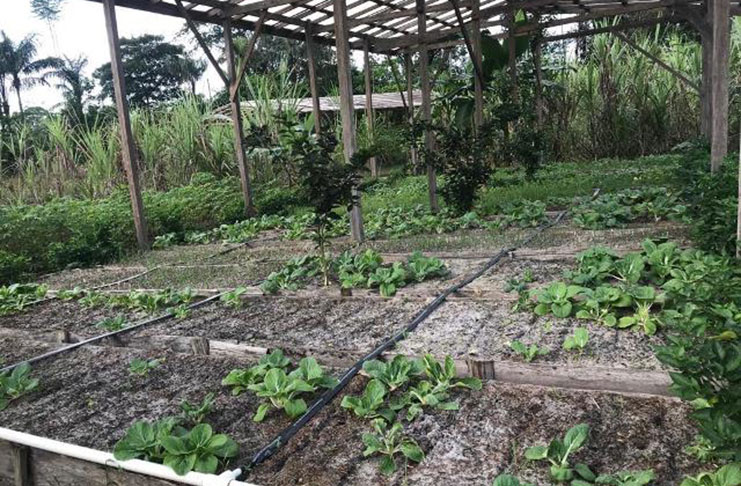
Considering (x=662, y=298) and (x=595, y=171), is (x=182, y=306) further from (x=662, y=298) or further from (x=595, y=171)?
(x=595, y=171)

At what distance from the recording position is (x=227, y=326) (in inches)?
133

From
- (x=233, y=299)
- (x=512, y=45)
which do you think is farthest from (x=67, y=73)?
(x=233, y=299)

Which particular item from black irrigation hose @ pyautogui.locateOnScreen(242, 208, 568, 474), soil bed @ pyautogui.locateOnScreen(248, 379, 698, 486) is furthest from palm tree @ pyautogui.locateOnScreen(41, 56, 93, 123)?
soil bed @ pyautogui.locateOnScreen(248, 379, 698, 486)

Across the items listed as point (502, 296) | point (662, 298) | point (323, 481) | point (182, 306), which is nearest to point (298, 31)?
point (182, 306)

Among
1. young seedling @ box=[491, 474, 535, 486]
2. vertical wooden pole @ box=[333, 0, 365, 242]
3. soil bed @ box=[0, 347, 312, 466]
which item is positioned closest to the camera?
young seedling @ box=[491, 474, 535, 486]

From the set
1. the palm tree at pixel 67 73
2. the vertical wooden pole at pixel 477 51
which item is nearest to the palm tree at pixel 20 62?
the palm tree at pixel 67 73

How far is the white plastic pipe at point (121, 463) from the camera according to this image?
5.59ft

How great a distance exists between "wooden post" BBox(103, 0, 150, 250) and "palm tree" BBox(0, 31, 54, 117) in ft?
105

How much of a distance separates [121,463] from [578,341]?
177 cm

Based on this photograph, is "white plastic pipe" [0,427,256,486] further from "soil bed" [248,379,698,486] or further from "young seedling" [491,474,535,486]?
"young seedling" [491,474,535,486]

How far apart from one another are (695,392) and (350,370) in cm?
129

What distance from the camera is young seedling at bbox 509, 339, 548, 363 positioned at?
2393 millimetres

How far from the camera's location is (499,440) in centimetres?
186

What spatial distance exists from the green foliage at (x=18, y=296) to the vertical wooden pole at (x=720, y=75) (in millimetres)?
5606
